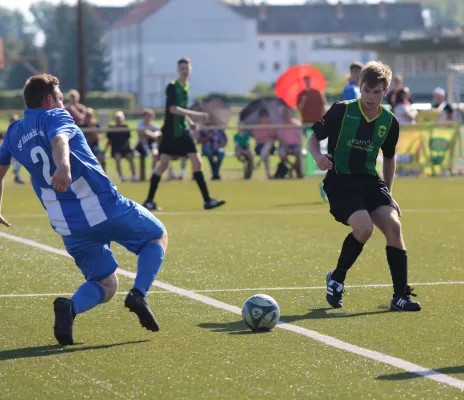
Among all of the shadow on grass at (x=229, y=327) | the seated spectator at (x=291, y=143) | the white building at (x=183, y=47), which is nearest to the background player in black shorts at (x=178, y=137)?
the seated spectator at (x=291, y=143)

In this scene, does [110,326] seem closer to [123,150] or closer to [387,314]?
[387,314]

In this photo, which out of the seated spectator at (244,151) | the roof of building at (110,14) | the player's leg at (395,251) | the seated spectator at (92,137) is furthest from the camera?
the roof of building at (110,14)

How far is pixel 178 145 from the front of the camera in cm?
1708

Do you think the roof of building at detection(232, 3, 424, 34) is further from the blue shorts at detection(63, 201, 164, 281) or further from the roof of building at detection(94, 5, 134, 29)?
the blue shorts at detection(63, 201, 164, 281)

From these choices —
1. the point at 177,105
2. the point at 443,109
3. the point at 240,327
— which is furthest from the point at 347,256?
the point at 443,109

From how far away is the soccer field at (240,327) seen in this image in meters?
5.96

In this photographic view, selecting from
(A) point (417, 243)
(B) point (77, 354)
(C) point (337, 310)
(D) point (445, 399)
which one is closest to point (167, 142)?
(A) point (417, 243)

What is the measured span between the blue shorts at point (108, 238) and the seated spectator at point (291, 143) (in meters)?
17.4

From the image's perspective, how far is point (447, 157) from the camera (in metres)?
25.5

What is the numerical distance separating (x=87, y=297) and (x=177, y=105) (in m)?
9.68

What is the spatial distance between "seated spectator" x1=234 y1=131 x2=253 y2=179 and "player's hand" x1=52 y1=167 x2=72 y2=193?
19.0 m

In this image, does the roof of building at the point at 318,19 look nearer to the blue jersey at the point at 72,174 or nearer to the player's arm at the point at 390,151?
the player's arm at the point at 390,151

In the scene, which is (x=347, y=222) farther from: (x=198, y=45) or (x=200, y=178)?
(x=198, y=45)

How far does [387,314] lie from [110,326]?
72.4 inches
